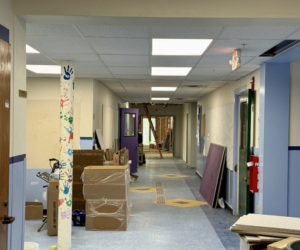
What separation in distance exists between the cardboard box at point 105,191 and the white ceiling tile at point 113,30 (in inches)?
101

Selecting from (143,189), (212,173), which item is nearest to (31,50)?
(212,173)

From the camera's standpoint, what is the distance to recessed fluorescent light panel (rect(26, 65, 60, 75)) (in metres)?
5.90

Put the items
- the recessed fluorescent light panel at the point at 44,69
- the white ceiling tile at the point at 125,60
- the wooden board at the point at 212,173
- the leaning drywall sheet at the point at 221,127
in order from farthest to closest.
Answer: the wooden board at the point at 212,173, the leaning drywall sheet at the point at 221,127, the recessed fluorescent light panel at the point at 44,69, the white ceiling tile at the point at 125,60

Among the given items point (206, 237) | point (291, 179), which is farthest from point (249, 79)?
point (206, 237)

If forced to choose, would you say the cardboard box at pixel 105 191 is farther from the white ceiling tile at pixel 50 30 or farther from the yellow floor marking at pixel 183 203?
the white ceiling tile at pixel 50 30

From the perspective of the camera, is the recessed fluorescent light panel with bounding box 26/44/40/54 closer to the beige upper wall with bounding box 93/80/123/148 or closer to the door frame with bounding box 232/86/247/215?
the beige upper wall with bounding box 93/80/123/148

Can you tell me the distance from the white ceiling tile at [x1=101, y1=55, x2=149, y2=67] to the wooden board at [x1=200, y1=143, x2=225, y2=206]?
10.7 feet

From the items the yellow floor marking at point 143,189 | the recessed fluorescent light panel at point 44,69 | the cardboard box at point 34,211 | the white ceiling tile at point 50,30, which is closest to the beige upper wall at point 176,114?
the yellow floor marking at point 143,189

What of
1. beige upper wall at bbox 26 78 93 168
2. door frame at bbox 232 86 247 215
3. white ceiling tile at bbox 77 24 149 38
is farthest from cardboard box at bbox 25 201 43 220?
white ceiling tile at bbox 77 24 149 38

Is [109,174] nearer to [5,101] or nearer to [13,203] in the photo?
[13,203]

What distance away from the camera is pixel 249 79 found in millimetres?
6137

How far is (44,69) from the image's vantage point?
618 cm

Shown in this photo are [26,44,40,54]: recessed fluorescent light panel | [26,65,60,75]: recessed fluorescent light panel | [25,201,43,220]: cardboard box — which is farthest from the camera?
[25,201,43,220]: cardboard box

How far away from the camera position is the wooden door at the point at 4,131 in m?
2.38
